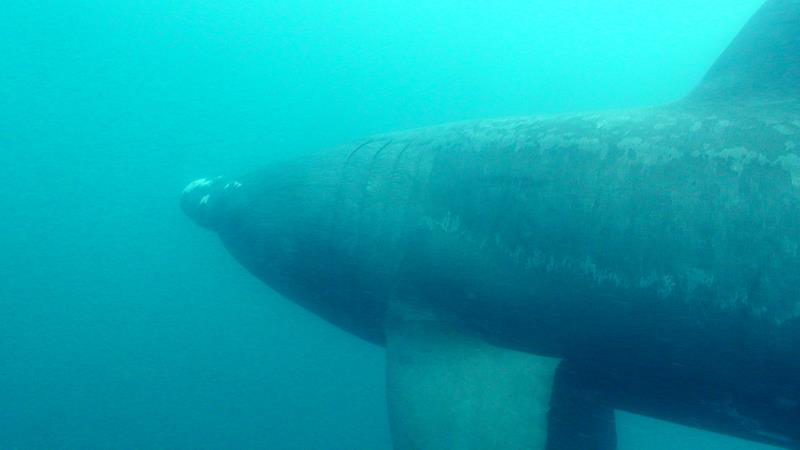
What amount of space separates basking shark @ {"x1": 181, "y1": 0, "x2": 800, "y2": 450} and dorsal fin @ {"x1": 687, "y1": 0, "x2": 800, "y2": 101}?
0.03 ft

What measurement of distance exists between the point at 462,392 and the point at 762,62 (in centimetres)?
267

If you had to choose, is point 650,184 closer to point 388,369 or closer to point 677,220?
point 677,220

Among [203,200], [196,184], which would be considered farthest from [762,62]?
[196,184]

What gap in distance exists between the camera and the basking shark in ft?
7.61

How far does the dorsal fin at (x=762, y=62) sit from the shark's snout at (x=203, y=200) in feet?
14.7

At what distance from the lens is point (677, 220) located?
246 cm

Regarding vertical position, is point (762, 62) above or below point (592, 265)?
above

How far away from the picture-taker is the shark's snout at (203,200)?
543 cm

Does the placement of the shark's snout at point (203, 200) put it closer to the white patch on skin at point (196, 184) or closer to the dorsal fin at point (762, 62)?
the white patch on skin at point (196, 184)

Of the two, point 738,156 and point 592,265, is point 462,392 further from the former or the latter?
point 738,156

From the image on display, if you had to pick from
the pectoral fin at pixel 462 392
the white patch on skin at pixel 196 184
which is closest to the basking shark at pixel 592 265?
the pectoral fin at pixel 462 392

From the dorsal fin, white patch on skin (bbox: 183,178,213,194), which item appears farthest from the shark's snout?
the dorsal fin

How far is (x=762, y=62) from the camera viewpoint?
300 cm

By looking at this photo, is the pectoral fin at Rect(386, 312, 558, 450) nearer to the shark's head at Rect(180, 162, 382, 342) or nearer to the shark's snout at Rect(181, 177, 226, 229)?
the shark's head at Rect(180, 162, 382, 342)
